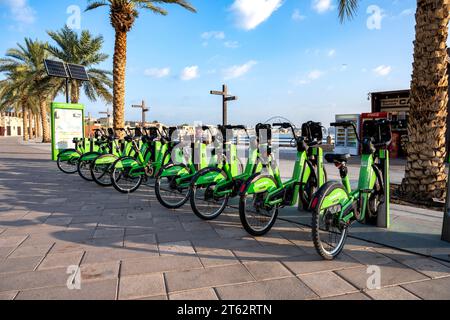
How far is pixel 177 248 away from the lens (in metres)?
3.52

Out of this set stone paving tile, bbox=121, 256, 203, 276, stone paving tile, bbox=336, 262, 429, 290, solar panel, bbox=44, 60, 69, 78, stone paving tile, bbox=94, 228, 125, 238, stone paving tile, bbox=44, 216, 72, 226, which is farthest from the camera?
solar panel, bbox=44, 60, 69, 78

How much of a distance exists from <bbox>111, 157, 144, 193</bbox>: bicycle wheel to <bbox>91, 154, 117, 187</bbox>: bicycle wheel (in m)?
0.19

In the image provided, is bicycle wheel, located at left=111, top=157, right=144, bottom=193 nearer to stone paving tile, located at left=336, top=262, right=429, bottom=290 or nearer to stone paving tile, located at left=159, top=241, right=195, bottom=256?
stone paving tile, located at left=159, top=241, right=195, bottom=256

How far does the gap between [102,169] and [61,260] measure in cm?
439

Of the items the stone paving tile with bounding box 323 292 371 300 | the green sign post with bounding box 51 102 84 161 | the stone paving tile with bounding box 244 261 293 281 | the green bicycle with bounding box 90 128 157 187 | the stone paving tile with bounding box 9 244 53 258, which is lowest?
the stone paving tile with bounding box 323 292 371 300

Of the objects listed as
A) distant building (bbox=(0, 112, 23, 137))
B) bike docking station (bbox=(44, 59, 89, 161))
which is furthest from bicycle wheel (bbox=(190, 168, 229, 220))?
distant building (bbox=(0, 112, 23, 137))

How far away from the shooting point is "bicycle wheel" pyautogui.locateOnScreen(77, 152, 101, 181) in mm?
7602

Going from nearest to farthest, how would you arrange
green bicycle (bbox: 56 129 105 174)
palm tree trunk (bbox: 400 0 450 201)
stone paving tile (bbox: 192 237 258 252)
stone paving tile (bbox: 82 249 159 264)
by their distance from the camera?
A: stone paving tile (bbox: 82 249 159 264), stone paving tile (bbox: 192 237 258 252), palm tree trunk (bbox: 400 0 450 201), green bicycle (bbox: 56 129 105 174)

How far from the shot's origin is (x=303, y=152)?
421 cm

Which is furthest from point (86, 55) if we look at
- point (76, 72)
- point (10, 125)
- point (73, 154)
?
point (10, 125)

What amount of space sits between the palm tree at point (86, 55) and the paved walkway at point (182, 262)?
60.9ft

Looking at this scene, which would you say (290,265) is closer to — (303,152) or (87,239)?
(303,152)
